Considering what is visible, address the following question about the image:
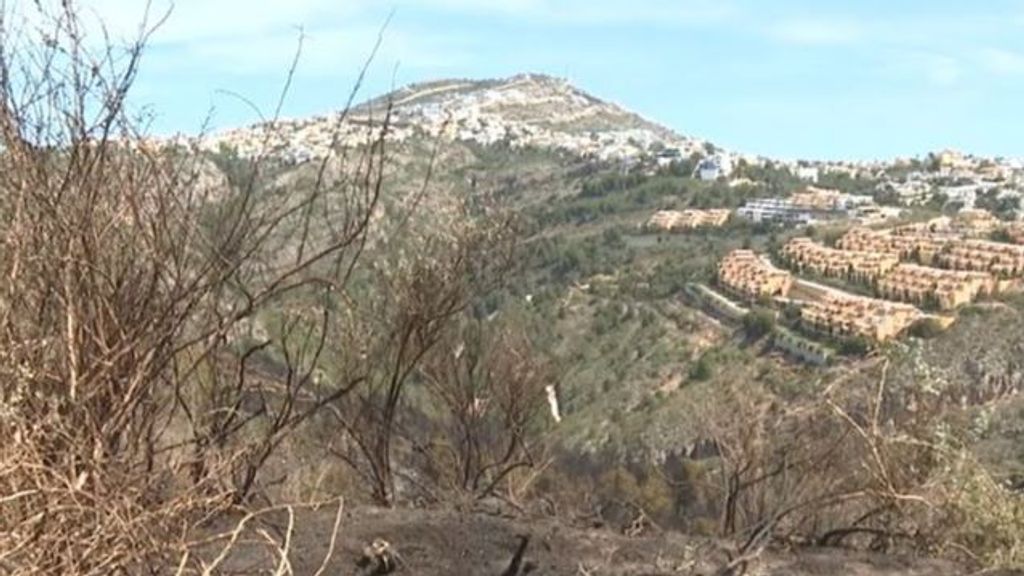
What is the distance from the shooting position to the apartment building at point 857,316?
169ft

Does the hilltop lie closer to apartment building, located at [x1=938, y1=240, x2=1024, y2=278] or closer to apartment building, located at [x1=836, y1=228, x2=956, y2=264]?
apartment building, located at [x1=836, y1=228, x2=956, y2=264]

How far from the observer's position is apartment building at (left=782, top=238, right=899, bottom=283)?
65312mm

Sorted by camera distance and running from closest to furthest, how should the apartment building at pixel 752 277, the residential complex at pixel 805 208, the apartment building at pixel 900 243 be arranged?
the apartment building at pixel 752 277
the apartment building at pixel 900 243
the residential complex at pixel 805 208

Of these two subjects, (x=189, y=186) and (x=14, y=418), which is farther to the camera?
(x=189, y=186)

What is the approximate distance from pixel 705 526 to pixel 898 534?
140 inches

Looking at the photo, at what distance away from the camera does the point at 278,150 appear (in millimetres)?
5203

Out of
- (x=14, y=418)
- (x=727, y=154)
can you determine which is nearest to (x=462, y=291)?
(x=14, y=418)

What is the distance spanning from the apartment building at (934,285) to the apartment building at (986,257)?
33.8 inches

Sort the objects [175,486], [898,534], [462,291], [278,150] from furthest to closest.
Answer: [462,291] < [898,534] < [278,150] < [175,486]

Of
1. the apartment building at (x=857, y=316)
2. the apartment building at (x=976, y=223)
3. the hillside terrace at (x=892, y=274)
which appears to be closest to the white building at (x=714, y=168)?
the apartment building at (x=976, y=223)

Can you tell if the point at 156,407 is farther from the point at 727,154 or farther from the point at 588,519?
the point at 727,154

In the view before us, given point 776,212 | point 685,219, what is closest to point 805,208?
point 776,212

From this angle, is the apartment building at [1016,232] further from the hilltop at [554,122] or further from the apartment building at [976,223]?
the hilltop at [554,122]

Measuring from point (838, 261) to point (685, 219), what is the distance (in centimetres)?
1338
